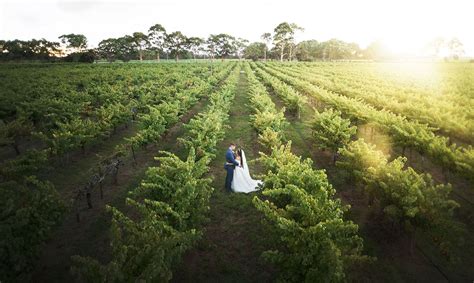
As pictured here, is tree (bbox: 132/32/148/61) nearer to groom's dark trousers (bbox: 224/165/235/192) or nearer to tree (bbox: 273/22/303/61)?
tree (bbox: 273/22/303/61)

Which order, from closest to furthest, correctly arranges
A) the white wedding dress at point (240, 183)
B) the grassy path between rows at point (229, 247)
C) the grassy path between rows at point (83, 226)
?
the grassy path between rows at point (229, 247), the grassy path between rows at point (83, 226), the white wedding dress at point (240, 183)

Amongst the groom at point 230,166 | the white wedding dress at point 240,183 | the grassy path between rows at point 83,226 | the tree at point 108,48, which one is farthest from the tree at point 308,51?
the white wedding dress at point 240,183

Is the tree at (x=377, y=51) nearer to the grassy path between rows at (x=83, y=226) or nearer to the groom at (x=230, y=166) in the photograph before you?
the grassy path between rows at (x=83, y=226)

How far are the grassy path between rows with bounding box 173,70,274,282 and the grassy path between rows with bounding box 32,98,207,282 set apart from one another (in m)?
2.60

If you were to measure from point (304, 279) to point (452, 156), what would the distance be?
770 cm

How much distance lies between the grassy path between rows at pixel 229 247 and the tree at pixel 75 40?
115081mm

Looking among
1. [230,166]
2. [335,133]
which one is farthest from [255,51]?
[230,166]

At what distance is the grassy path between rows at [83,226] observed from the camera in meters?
8.68

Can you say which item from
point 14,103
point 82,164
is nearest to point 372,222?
point 82,164

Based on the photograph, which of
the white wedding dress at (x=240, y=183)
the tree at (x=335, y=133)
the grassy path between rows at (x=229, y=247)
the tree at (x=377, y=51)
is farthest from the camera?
the tree at (x=377, y=51)

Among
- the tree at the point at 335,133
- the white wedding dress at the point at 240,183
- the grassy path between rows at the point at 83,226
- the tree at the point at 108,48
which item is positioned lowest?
the grassy path between rows at the point at 83,226

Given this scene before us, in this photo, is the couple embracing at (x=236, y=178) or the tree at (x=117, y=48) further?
the tree at (x=117, y=48)

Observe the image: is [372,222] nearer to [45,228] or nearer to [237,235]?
[237,235]

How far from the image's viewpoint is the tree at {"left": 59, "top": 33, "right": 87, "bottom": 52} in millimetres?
108025
